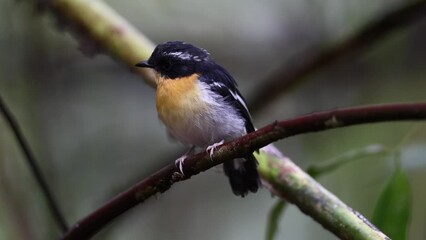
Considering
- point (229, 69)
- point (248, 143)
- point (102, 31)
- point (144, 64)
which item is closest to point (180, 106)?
point (144, 64)

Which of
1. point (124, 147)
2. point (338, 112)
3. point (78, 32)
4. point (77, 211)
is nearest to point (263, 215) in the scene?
point (124, 147)

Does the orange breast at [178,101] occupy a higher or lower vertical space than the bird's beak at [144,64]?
lower

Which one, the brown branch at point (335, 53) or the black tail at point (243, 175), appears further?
the brown branch at point (335, 53)

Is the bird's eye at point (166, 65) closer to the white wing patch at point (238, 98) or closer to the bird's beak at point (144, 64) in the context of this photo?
the bird's beak at point (144, 64)

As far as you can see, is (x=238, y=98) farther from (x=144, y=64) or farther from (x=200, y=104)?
(x=144, y=64)

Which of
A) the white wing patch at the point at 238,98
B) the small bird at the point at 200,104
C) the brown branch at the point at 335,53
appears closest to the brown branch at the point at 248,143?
the small bird at the point at 200,104

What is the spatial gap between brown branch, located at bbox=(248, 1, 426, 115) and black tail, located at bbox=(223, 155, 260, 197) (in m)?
0.53

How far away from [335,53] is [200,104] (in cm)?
66

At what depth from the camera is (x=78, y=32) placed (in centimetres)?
245

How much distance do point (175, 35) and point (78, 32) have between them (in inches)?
46.9

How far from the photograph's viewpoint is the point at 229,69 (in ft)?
11.6

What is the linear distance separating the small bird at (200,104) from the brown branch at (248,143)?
0.65m

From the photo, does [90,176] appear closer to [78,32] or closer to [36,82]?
[36,82]

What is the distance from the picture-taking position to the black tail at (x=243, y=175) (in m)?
1.98
